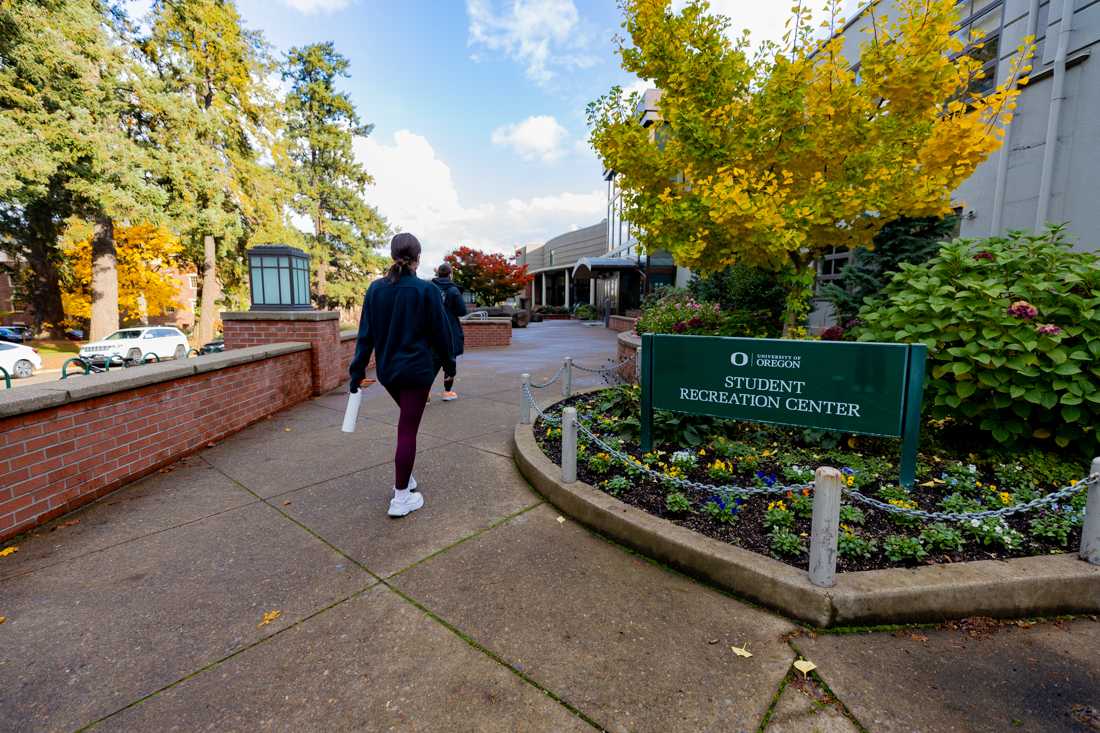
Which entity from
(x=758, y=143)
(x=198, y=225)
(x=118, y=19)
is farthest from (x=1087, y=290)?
(x=118, y=19)

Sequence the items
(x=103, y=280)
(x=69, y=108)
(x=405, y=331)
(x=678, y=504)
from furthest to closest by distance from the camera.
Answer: (x=103, y=280), (x=69, y=108), (x=405, y=331), (x=678, y=504)

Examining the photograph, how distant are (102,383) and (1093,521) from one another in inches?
248

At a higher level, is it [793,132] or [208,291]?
[793,132]

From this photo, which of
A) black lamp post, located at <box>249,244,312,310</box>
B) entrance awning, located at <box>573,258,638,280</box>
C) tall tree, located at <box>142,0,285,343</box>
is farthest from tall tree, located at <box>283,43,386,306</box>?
black lamp post, located at <box>249,244,312,310</box>

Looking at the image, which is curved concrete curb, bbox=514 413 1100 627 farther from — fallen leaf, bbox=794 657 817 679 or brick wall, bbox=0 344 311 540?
brick wall, bbox=0 344 311 540

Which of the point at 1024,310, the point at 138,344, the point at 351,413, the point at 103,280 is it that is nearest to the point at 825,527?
the point at 1024,310

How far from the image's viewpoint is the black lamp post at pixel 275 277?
7430 mm

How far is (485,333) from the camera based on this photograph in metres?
15.8

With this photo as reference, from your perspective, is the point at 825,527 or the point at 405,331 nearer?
the point at 825,527

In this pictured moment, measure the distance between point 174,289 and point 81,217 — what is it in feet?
17.1

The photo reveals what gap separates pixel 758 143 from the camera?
557 centimetres

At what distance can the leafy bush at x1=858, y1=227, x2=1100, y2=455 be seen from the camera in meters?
3.41

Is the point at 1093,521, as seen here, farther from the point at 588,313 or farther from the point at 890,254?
the point at 588,313

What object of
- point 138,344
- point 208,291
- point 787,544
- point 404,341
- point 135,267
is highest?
point 135,267
